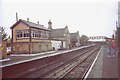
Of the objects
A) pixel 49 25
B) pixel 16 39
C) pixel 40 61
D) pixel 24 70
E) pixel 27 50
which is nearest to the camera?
pixel 24 70

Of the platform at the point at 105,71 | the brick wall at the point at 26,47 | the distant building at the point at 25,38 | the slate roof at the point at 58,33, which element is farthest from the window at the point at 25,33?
the slate roof at the point at 58,33

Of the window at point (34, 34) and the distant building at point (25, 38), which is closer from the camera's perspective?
the distant building at point (25, 38)

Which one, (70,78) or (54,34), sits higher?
(54,34)

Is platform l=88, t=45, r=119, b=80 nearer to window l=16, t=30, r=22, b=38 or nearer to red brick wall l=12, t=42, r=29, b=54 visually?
red brick wall l=12, t=42, r=29, b=54

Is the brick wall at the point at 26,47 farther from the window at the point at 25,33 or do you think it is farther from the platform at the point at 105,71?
the platform at the point at 105,71

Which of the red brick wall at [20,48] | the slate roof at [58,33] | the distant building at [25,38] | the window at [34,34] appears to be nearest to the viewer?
the red brick wall at [20,48]

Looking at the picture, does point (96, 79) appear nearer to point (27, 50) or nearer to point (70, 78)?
point (70, 78)

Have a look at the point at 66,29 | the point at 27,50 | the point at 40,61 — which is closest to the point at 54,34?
the point at 66,29

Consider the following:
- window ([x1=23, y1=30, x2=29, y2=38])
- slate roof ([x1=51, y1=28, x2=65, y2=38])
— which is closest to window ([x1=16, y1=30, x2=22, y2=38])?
window ([x1=23, y1=30, x2=29, y2=38])

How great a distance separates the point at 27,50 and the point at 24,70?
928 inches

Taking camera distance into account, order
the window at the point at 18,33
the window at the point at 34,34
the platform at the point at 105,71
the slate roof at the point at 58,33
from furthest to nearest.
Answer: the slate roof at the point at 58,33 < the window at the point at 18,33 < the window at the point at 34,34 < the platform at the point at 105,71

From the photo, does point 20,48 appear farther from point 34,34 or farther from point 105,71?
point 105,71

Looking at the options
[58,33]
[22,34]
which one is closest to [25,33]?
[22,34]

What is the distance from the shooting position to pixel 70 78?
1428 cm
